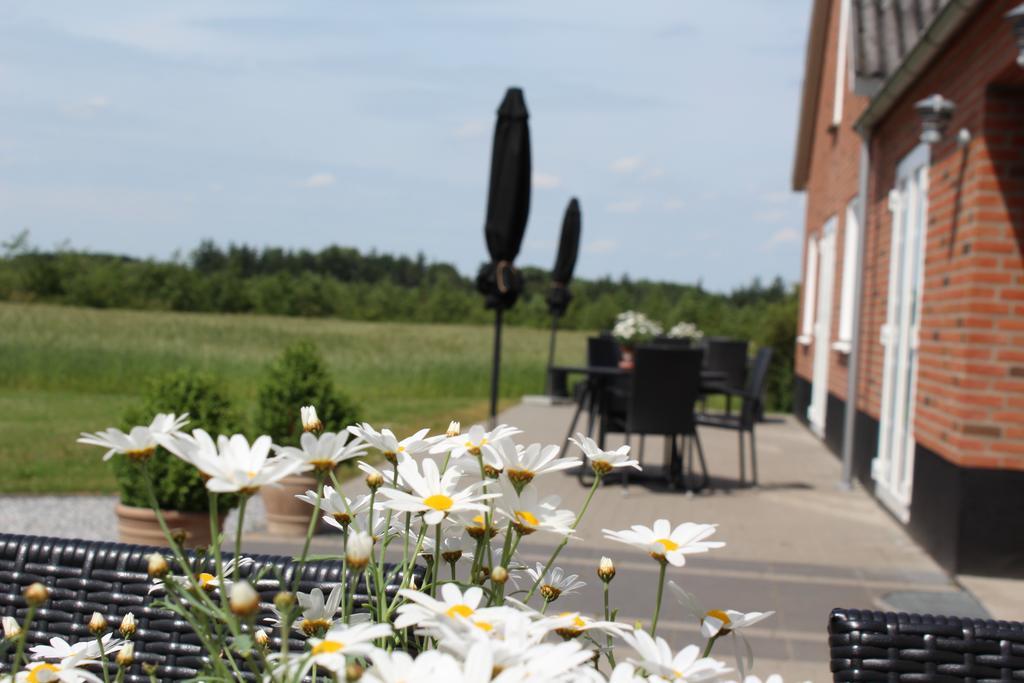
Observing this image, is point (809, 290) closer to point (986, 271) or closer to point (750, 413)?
point (750, 413)

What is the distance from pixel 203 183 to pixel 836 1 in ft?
51.5

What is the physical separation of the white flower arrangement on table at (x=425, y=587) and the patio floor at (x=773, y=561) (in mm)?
1885

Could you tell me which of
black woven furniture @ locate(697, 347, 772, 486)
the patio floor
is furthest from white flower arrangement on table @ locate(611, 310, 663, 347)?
the patio floor

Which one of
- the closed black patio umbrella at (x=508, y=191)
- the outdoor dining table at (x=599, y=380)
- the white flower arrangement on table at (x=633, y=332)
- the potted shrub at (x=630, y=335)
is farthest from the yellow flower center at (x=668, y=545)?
the white flower arrangement on table at (x=633, y=332)

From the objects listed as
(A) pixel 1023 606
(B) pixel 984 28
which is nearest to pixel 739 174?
(B) pixel 984 28

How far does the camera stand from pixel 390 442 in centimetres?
85

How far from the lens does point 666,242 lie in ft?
76.2

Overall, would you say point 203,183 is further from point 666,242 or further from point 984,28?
point 984,28

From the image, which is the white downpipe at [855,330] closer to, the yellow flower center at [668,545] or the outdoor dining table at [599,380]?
the outdoor dining table at [599,380]

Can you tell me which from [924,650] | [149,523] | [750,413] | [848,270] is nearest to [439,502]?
[924,650]

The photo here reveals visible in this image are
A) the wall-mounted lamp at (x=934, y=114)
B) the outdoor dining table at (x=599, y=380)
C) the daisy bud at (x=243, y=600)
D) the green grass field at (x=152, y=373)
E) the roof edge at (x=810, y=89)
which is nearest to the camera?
the daisy bud at (x=243, y=600)

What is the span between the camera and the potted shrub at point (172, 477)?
4.33 m

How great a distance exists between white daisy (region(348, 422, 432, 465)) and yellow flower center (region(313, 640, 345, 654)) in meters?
0.20

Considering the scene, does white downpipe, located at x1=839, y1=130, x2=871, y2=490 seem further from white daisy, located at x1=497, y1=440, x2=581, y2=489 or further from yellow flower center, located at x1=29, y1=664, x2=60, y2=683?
yellow flower center, located at x1=29, y1=664, x2=60, y2=683
